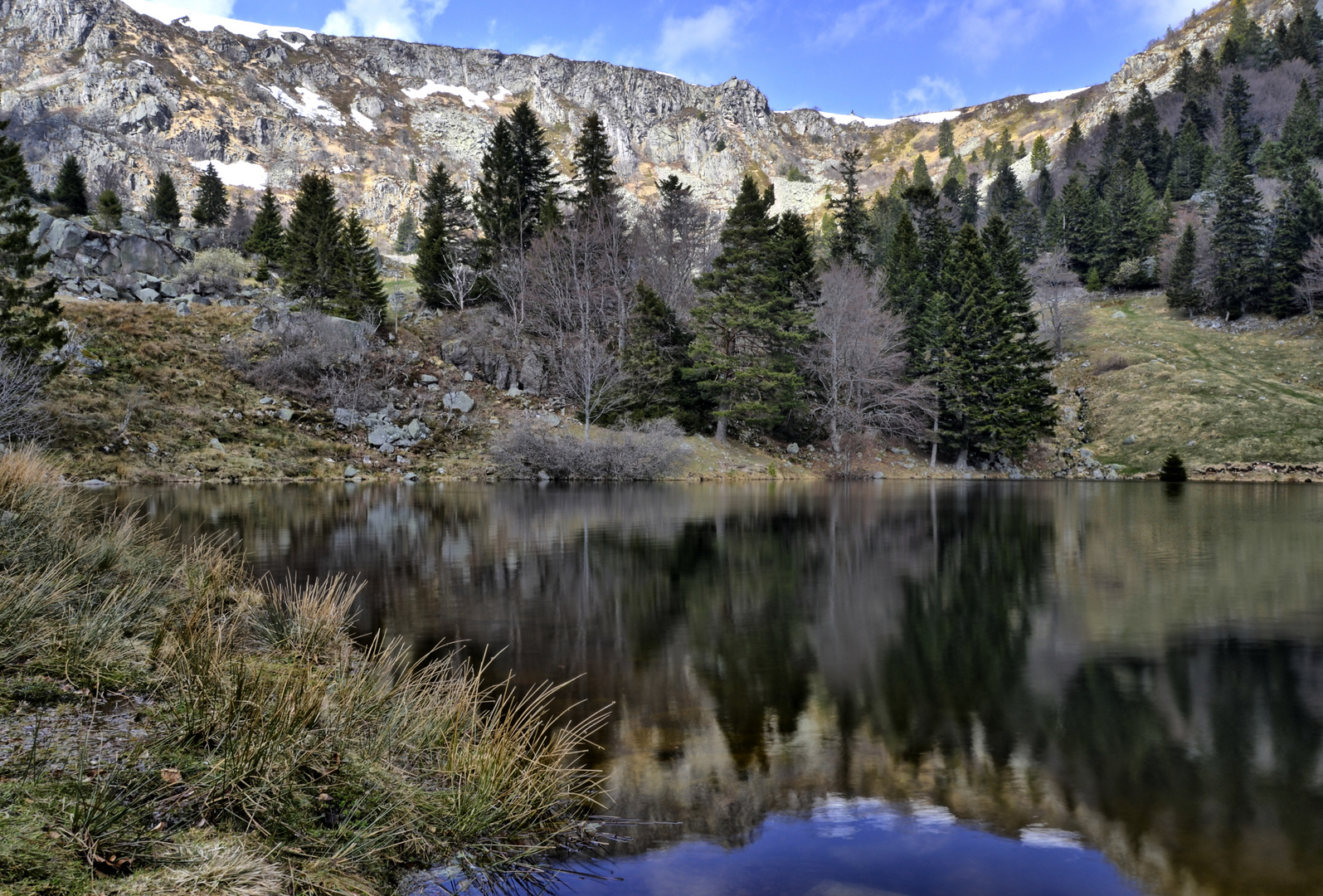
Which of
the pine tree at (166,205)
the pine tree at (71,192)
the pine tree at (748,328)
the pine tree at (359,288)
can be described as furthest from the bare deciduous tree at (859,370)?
the pine tree at (166,205)

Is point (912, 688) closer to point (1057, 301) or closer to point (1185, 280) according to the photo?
point (1057, 301)

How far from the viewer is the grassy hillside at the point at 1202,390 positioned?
42.1 metres

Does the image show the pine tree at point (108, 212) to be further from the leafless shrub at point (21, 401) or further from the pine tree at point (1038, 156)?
the pine tree at point (1038, 156)

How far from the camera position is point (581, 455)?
38688 mm

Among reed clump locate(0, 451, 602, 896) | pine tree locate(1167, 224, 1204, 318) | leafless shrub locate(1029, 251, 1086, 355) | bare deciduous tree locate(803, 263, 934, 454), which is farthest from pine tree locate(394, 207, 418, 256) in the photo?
reed clump locate(0, 451, 602, 896)

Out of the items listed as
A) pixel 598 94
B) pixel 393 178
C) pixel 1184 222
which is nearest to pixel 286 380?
pixel 1184 222

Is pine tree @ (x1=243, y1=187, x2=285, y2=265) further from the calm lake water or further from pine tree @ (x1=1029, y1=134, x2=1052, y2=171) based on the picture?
pine tree @ (x1=1029, y1=134, x2=1052, y2=171)

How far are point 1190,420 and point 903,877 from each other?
2014 inches

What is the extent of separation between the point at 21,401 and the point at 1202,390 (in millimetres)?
59941

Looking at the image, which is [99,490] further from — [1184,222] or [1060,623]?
[1184,222]

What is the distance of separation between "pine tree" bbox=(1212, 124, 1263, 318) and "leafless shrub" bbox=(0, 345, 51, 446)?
76.7 meters

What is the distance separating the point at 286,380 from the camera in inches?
1607

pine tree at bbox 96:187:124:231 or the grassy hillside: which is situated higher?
pine tree at bbox 96:187:124:231

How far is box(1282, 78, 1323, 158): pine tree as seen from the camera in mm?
79250
